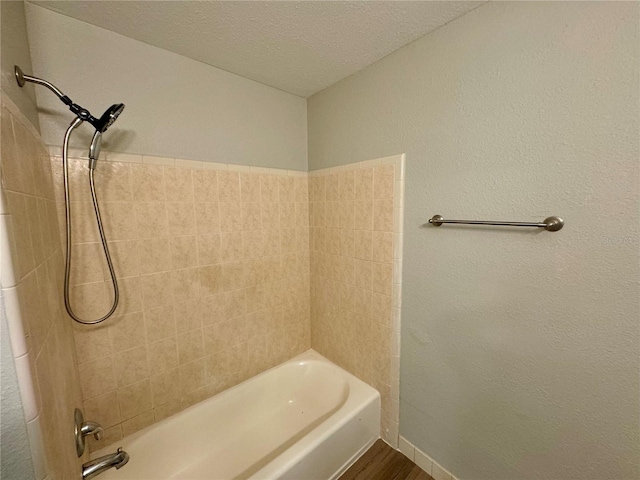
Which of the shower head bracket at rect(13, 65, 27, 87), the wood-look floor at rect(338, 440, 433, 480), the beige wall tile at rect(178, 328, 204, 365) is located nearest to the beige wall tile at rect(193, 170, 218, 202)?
the shower head bracket at rect(13, 65, 27, 87)

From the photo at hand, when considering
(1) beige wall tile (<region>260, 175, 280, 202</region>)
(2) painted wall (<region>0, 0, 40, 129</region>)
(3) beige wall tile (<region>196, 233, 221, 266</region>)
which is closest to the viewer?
(2) painted wall (<region>0, 0, 40, 129</region>)

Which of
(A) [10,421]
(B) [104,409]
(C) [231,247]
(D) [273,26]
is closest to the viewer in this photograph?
(A) [10,421]

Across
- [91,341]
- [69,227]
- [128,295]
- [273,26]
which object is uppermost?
[273,26]

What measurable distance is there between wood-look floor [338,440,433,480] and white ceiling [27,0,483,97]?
7.13 ft

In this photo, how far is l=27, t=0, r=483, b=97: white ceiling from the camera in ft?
3.24

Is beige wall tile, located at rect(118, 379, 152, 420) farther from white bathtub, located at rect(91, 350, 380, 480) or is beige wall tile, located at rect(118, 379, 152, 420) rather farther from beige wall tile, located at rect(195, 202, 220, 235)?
beige wall tile, located at rect(195, 202, 220, 235)

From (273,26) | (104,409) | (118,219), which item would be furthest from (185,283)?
(273,26)

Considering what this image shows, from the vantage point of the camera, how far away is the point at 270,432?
1.59m

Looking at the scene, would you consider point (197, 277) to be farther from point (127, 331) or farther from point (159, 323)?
point (127, 331)

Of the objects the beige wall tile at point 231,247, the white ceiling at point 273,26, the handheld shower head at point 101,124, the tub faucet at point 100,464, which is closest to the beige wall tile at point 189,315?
the beige wall tile at point 231,247

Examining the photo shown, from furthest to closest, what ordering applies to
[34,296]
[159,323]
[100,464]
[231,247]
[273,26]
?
[231,247]
[159,323]
[273,26]
[100,464]
[34,296]

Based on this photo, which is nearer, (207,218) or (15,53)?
(15,53)

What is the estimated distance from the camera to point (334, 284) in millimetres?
1743

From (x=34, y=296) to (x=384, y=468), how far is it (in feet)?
5.55
